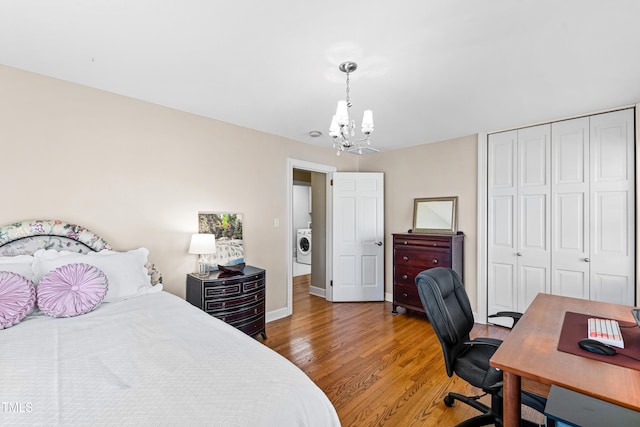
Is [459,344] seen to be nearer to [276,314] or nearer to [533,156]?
[276,314]

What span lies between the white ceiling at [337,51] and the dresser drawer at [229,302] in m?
1.88

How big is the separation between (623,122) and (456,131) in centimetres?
148

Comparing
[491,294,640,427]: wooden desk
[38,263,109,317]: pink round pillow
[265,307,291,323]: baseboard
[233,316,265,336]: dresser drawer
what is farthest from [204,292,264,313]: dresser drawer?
[491,294,640,427]: wooden desk

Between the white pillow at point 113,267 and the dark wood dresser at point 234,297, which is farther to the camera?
the dark wood dresser at point 234,297

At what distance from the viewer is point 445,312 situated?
1.74 meters

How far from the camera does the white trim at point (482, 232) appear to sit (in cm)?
367

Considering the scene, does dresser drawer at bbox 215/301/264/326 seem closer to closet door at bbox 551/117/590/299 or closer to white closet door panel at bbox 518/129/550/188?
closet door at bbox 551/117/590/299

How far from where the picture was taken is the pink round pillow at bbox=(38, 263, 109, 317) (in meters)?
1.78

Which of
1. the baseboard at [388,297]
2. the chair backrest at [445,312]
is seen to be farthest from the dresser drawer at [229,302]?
the baseboard at [388,297]

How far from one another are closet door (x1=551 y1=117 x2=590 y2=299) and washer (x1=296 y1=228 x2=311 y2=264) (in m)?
5.15

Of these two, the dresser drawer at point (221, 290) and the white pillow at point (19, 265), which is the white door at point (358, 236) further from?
the white pillow at point (19, 265)

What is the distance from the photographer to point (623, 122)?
9.19 ft

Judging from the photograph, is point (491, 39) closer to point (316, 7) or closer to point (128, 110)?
point (316, 7)

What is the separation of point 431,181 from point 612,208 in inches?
73.9
